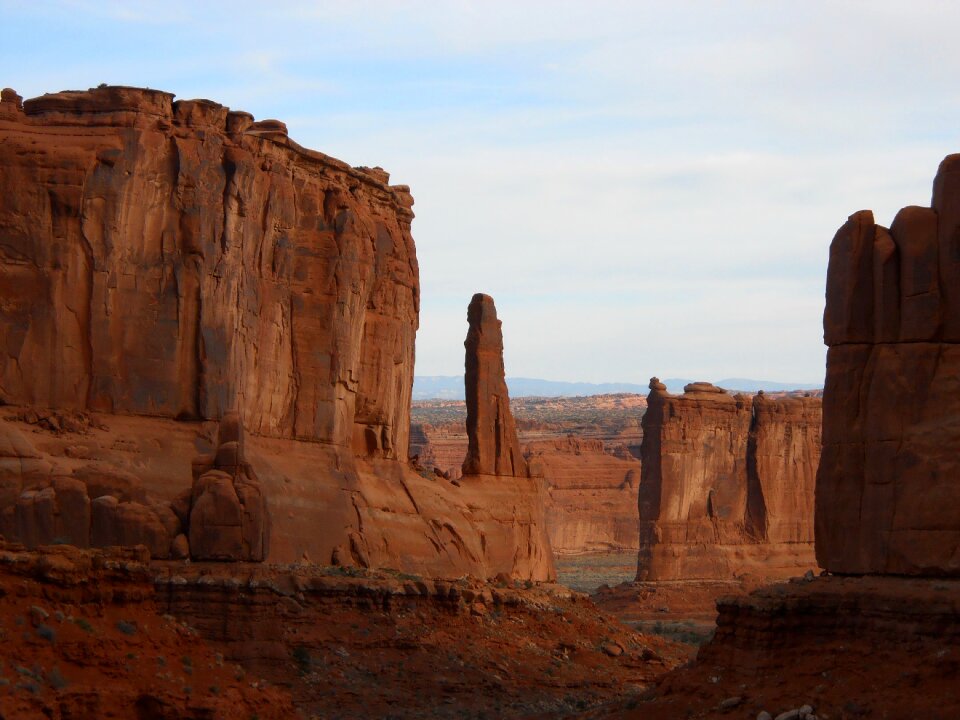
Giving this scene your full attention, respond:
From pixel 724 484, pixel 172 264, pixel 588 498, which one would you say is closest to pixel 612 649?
pixel 172 264

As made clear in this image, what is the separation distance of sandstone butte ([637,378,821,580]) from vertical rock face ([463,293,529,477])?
87.3 feet

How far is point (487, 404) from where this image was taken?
60.9 m

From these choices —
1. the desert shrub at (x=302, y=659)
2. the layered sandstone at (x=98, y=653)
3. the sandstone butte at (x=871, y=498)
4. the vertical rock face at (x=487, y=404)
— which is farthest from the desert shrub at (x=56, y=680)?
the vertical rock face at (x=487, y=404)

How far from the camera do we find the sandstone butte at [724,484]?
87.5 m

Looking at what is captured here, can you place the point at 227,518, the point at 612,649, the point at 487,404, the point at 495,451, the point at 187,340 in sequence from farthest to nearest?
the point at 487,404 < the point at 495,451 < the point at 612,649 < the point at 187,340 < the point at 227,518

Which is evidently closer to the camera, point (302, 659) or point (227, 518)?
point (227, 518)

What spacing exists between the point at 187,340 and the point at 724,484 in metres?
45.3

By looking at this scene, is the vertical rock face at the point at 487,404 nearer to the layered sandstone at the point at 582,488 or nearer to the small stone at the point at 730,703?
the small stone at the point at 730,703

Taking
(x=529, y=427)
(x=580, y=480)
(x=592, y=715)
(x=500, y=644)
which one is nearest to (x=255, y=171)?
(x=500, y=644)

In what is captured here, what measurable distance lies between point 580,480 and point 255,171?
76.8 m

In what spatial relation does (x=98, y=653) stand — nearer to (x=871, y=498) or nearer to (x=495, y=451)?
(x=871, y=498)

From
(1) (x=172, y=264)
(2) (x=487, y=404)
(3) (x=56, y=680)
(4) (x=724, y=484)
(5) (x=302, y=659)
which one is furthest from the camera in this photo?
(4) (x=724, y=484)

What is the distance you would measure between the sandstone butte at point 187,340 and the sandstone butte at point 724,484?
106 ft

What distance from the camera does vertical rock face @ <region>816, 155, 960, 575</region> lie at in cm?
3089
